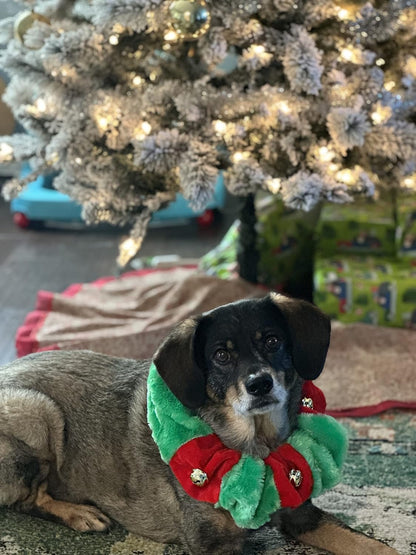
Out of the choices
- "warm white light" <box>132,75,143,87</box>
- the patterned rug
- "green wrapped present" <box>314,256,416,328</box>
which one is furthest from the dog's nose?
"warm white light" <box>132,75,143,87</box>

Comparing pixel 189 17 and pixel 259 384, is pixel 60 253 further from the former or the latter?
pixel 259 384

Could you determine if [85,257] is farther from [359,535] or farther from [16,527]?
[359,535]

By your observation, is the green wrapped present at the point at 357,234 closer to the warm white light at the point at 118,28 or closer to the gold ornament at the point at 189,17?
the gold ornament at the point at 189,17

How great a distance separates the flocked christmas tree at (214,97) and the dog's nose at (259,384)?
1.10 metres

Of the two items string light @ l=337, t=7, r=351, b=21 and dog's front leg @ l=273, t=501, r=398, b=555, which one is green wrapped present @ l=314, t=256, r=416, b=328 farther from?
dog's front leg @ l=273, t=501, r=398, b=555

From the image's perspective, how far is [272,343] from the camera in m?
1.61

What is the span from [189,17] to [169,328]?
1132mm

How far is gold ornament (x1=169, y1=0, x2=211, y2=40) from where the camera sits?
2475mm

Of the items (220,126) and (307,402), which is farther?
(220,126)

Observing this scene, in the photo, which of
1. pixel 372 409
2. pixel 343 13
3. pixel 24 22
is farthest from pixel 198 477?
pixel 24 22

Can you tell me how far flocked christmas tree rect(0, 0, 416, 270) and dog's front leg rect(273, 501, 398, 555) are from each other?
1.10 m

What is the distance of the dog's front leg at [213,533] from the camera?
64.9 inches

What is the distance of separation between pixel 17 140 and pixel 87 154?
1.14 feet

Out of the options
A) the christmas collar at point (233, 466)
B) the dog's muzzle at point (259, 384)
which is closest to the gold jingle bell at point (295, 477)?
the christmas collar at point (233, 466)
